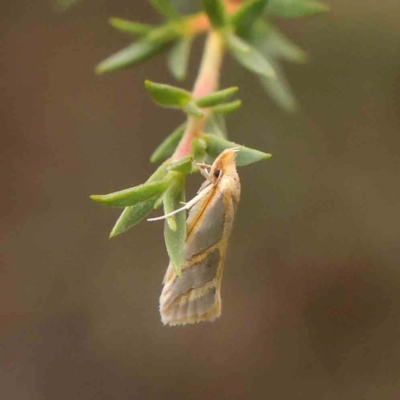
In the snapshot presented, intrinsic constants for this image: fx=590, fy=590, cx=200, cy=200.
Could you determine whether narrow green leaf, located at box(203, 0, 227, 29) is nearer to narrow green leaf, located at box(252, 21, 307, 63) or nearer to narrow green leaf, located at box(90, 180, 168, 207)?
narrow green leaf, located at box(252, 21, 307, 63)

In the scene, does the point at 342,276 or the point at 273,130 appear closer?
the point at 273,130

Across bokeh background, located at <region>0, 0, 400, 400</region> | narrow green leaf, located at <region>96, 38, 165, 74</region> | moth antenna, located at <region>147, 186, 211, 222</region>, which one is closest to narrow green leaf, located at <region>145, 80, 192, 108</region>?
moth antenna, located at <region>147, 186, 211, 222</region>


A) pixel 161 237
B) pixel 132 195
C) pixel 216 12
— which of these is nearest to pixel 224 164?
pixel 132 195

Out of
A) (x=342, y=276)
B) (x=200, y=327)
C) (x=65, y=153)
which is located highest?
(x=65, y=153)

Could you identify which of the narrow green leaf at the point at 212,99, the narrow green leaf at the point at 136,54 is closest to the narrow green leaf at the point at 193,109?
the narrow green leaf at the point at 212,99

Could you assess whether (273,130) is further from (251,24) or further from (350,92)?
(251,24)

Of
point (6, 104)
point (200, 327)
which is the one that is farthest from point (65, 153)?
point (200, 327)
